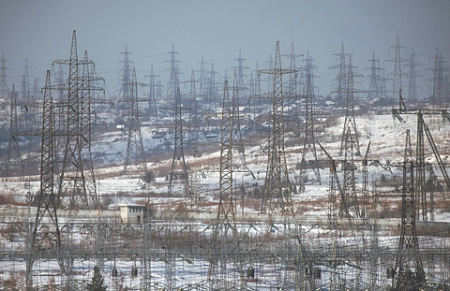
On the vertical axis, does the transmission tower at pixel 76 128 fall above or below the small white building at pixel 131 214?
above

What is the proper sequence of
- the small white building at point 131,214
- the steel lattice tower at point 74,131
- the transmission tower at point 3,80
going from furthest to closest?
the transmission tower at point 3,80 → the small white building at point 131,214 → the steel lattice tower at point 74,131

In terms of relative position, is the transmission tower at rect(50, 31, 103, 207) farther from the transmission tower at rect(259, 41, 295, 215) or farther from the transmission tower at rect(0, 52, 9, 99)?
the transmission tower at rect(0, 52, 9, 99)

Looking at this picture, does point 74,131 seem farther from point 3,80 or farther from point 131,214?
point 3,80

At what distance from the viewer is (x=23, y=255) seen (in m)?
40.9

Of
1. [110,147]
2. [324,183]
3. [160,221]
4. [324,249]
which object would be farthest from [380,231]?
[110,147]

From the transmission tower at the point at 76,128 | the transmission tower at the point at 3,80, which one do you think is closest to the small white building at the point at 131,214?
the transmission tower at the point at 76,128

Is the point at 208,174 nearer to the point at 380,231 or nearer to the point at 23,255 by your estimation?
the point at 380,231

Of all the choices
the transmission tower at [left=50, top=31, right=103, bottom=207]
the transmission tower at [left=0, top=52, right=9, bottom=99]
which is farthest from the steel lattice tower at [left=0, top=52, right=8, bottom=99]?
the transmission tower at [left=50, top=31, right=103, bottom=207]

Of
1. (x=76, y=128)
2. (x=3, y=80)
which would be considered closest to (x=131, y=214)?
(x=76, y=128)

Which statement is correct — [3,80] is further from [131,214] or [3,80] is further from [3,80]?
[131,214]

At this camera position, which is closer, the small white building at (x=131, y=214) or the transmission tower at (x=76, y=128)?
the transmission tower at (x=76, y=128)

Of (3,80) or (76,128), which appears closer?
(76,128)

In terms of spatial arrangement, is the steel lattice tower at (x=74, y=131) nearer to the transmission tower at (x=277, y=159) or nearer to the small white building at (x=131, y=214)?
the small white building at (x=131, y=214)

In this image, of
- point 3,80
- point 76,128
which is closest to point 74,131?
point 76,128
